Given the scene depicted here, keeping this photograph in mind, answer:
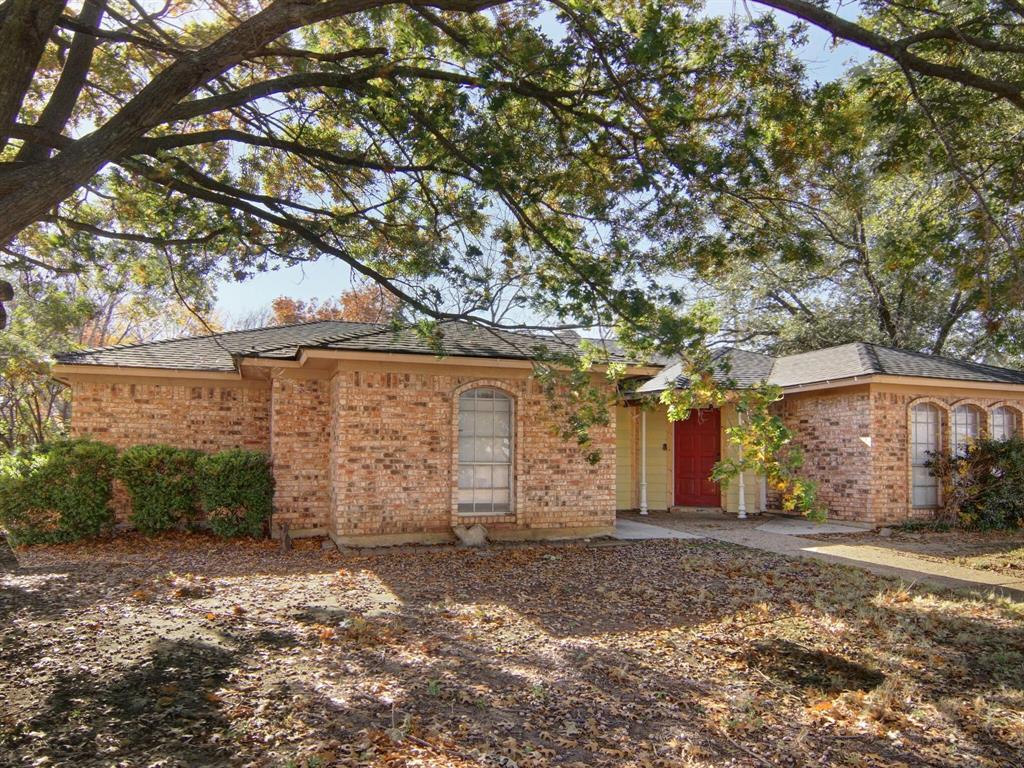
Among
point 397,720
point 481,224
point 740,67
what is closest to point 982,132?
point 740,67

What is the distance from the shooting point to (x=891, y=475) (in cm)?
1259

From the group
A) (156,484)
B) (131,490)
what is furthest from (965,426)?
(131,490)

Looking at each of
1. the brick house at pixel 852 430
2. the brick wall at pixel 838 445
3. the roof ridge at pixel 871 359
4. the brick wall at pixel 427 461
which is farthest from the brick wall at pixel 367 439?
the roof ridge at pixel 871 359

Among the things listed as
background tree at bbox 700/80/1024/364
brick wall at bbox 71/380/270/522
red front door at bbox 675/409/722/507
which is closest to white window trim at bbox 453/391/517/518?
brick wall at bbox 71/380/270/522

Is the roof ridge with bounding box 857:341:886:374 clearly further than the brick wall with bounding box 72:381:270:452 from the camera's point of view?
Yes

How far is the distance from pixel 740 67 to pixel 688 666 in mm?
5426

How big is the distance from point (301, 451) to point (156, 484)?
2211 mm

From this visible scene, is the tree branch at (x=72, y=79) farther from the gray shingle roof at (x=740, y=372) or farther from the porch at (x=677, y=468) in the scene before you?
the porch at (x=677, y=468)

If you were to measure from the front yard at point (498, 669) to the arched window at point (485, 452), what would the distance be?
8.47 feet

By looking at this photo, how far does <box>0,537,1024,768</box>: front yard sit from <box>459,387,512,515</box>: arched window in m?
2.58

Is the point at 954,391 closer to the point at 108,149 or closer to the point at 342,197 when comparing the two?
the point at 342,197

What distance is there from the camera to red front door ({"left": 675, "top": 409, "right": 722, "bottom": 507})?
14.8 meters

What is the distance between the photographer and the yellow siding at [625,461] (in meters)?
15.2

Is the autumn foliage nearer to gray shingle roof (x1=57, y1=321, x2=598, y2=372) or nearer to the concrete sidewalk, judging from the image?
gray shingle roof (x1=57, y1=321, x2=598, y2=372)
